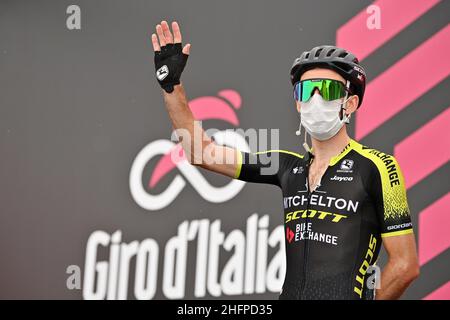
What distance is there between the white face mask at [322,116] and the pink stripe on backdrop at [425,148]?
7.05ft

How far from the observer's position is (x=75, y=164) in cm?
479

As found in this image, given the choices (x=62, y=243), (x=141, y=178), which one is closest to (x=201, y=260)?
(x=141, y=178)

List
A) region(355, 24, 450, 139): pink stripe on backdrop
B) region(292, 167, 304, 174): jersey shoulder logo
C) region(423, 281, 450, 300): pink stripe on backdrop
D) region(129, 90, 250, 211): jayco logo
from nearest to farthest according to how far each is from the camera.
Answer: region(292, 167, 304, 174): jersey shoulder logo < region(423, 281, 450, 300): pink stripe on backdrop < region(355, 24, 450, 139): pink stripe on backdrop < region(129, 90, 250, 211): jayco logo

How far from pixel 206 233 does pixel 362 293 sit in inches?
94.2

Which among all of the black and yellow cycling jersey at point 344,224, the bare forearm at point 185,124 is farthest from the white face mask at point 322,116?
the bare forearm at point 185,124

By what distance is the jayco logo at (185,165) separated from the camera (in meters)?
4.60

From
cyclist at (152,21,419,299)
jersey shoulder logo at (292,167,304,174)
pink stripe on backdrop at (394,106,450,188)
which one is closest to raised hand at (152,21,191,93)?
cyclist at (152,21,419,299)

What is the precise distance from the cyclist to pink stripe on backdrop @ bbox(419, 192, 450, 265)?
7.07ft

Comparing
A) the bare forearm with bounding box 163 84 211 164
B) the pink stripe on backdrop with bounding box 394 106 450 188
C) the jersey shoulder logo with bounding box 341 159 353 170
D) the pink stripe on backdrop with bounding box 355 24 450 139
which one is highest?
the pink stripe on backdrop with bounding box 355 24 450 139

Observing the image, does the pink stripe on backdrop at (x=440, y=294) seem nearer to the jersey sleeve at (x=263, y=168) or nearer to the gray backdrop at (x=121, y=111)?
the gray backdrop at (x=121, y=111)

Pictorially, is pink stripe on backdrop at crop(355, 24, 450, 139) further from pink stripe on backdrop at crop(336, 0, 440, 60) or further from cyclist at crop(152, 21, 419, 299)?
cyclist at crop(152, 21, 419, 299)

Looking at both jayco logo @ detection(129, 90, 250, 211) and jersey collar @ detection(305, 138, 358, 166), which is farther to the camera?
jayco logo @ detection(129, 90, 250, 211)

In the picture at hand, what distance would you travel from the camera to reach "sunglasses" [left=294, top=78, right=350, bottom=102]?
7.97 feet
